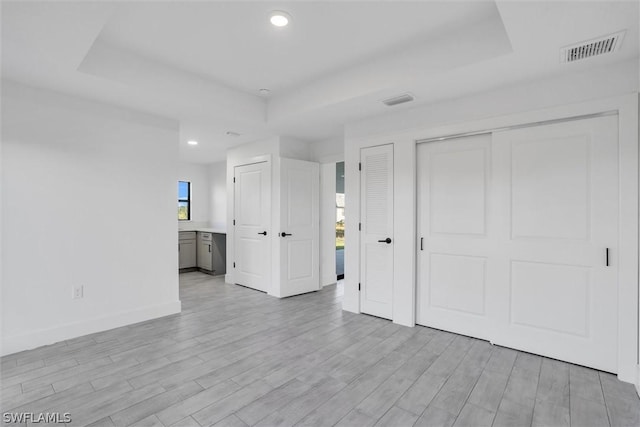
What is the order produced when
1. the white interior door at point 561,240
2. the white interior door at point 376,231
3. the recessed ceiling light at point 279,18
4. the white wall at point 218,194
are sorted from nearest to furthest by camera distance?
the recessed ceiling light at point 279,18 → the white interior door at point 561,240 → the white interior door at point 376,231 → the white wall at point 218,194

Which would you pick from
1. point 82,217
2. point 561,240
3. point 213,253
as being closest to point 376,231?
point 561,240

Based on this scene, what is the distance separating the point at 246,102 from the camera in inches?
157

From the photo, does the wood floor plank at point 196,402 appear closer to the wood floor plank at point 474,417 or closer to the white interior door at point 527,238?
the wood floor plank at point 474,417

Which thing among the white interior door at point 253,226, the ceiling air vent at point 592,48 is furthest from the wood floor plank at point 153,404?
the ceiling air vent at point 592,48

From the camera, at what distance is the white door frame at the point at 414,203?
8.00ft

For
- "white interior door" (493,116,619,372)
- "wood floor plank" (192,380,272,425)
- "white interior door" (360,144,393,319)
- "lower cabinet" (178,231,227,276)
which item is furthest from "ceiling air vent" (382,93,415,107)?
"lower cabinet" (178,231,227,276)

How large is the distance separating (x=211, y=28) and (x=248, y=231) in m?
3.35

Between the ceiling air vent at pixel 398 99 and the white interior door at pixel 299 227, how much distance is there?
76.8 inches

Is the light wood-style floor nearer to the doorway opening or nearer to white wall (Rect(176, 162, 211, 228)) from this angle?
the doorway opening

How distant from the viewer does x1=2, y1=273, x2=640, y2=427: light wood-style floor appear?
6.63 ft

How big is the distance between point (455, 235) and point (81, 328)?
13.0 feet

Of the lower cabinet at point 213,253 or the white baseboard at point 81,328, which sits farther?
the lower cabinet at point 213,253

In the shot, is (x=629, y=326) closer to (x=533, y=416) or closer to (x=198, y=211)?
Result: (x=533, y=416)

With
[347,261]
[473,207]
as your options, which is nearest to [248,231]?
[347,261]
